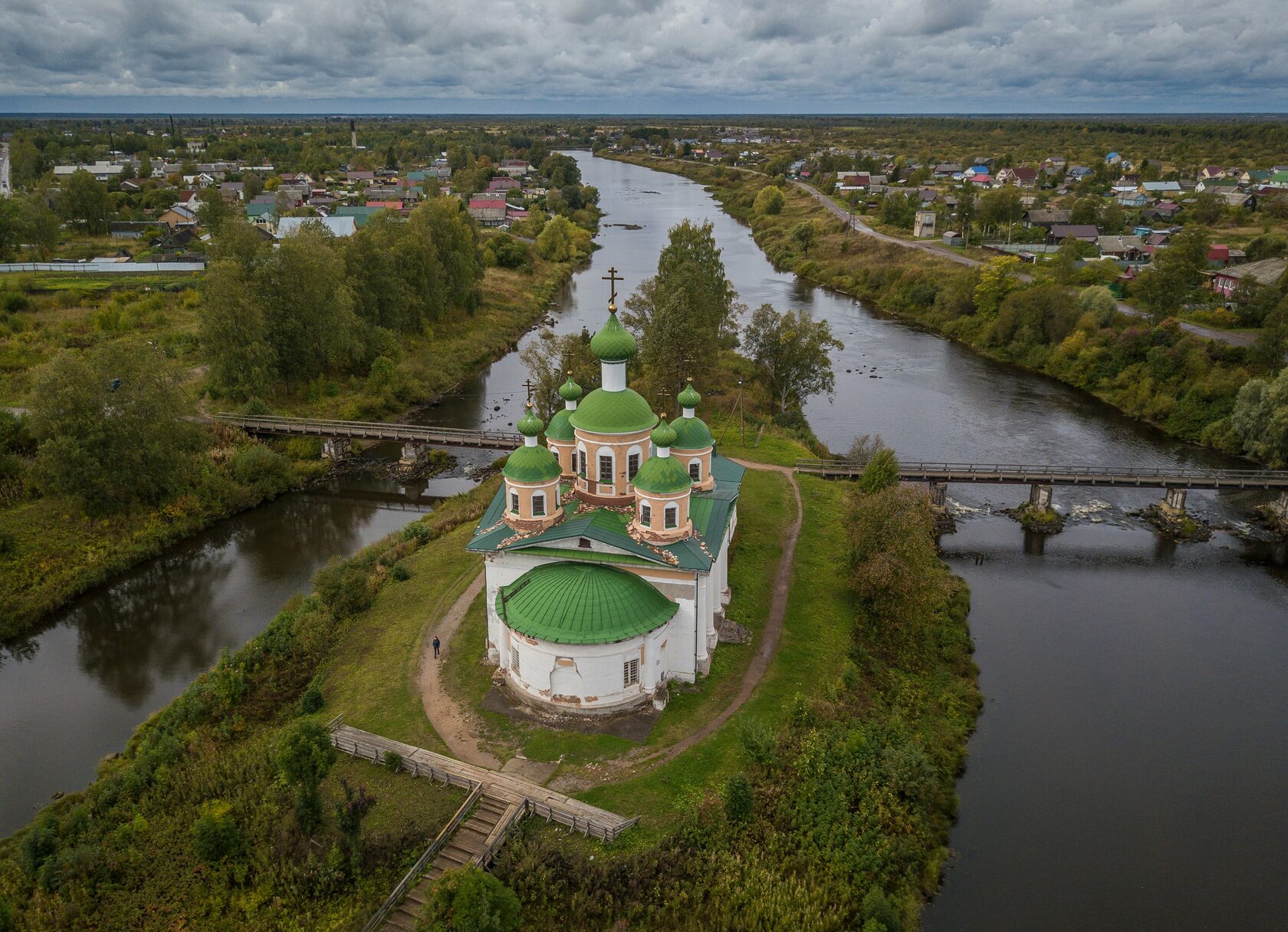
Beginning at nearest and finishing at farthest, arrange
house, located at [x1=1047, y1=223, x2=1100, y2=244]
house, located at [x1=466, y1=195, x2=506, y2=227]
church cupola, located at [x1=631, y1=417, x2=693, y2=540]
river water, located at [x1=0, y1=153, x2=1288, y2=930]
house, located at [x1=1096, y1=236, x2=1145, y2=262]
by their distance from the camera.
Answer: river water, located at [x1=0, y1=153, x2=1288, y2=930] → church cupola, located at [x1=631, y1=417, x2=693, y2=540] → house, located at [x1=1096, y1=236, x2=1145, y2=262] → house, located at [x1=1047, y1=223, x2=1100, y2=244] → house, located at [x1=466, y1=195, x2=506, y2=227]

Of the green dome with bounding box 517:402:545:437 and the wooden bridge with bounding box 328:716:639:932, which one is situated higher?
the green dome with bounding box 517:402:545:437

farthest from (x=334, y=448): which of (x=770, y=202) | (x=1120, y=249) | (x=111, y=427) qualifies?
(x=770, y=202)

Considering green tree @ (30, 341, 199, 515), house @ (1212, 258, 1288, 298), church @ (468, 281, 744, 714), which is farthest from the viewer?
house @ (1212, 258, 1288, 298)

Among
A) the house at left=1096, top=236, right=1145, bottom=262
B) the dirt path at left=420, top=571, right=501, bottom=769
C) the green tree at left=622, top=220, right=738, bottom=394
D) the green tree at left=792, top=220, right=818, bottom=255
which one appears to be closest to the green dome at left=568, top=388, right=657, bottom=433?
the dirt path at left=420, top=571, right=501, bottom=769

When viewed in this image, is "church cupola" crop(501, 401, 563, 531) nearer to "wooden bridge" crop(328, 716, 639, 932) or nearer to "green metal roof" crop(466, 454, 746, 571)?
"green metal roof" crop(466, 454, 746, 571)

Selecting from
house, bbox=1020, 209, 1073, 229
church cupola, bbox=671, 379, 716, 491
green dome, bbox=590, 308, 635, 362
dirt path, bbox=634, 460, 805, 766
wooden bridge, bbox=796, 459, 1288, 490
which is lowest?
dirt path, bbox=634, 460, 805, 766

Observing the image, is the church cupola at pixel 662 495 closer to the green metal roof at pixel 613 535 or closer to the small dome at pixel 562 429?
the green metal roof at pixel 613 535

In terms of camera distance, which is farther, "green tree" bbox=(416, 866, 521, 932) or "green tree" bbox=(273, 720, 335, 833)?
"green tree" bbox=(273, 720, 335, 833)
